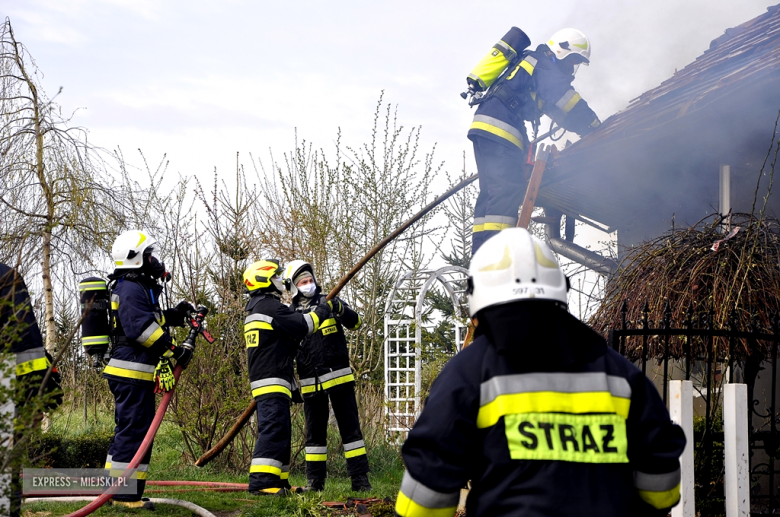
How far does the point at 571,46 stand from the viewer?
5.69m

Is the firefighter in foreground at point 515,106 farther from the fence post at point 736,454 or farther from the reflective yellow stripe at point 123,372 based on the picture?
the reflective yellow stripe at point 123,372

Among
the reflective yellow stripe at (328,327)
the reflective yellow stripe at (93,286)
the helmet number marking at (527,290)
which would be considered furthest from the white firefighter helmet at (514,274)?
the reflective yellow stripe at (328,327)

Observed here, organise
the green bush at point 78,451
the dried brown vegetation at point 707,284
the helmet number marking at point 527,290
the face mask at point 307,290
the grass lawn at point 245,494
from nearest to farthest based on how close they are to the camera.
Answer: the helmet number marking at point 527,290, the dried brown vegetation at point 707,284, the grass lawn at point 245,494, the face mask at point 307,290, the green bush at point 78,451

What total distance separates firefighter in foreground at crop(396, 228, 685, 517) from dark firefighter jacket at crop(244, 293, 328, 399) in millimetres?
4697

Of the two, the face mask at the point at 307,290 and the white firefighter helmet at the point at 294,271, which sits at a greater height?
A: the white firefighter helmet at the point at 294,271

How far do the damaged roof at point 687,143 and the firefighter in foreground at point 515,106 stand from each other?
0.87 m

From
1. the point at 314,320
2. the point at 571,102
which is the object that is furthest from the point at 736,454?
the point at 314,320

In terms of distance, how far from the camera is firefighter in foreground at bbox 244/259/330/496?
6613mm

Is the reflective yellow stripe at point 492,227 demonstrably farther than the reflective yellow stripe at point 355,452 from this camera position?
No

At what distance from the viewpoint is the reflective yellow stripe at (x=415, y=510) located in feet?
6.92

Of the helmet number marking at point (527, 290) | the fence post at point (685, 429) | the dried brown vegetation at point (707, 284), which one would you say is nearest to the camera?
the helmet number marking at point (527, 290)

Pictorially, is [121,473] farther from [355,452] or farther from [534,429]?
[534,429]

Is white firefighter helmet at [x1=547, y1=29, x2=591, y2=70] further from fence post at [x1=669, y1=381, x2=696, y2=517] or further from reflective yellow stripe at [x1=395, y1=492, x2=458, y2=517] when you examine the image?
reflective yellow stripe at [x1=395, y1=492, x2=458, y2=517]

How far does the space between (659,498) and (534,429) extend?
1.65 ft
